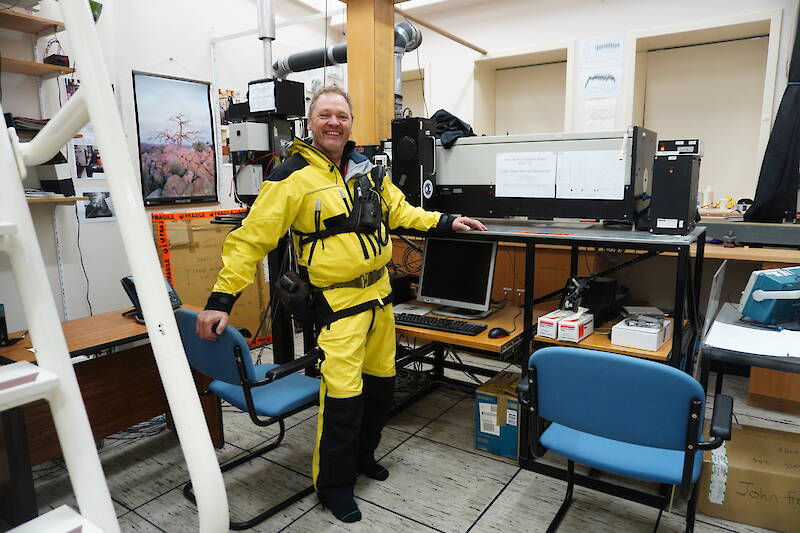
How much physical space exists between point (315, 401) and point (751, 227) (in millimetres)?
2985

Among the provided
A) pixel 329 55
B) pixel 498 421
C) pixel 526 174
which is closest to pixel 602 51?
pixel 329 55

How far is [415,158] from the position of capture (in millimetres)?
2580

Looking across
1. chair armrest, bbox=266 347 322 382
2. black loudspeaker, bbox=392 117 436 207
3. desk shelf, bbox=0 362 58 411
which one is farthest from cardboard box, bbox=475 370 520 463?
desk shelf, bbox=0 362 58 411

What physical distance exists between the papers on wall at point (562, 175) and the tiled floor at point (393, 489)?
4.17 feet

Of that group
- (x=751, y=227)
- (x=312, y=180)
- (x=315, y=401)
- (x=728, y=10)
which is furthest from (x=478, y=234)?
(x=728, y=10)

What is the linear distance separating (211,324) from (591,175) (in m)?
1.66

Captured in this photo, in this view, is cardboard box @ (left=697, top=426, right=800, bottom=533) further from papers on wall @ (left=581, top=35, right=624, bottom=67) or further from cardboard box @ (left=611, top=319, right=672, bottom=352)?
papers on wall @ (left=581, top=35, right=624, bottom=67)

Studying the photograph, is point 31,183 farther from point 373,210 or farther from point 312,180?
point 373,210

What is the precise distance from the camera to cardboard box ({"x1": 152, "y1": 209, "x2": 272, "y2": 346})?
3.68 meters

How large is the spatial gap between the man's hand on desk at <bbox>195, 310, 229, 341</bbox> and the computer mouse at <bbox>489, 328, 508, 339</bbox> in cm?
113

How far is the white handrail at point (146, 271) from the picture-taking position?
2.27ft

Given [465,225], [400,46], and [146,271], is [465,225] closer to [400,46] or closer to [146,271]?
[146,271]

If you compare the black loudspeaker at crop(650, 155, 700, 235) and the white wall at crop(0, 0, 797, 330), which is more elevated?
the white wall at crop(0, 0, 797, 330)

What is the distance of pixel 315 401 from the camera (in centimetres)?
213
